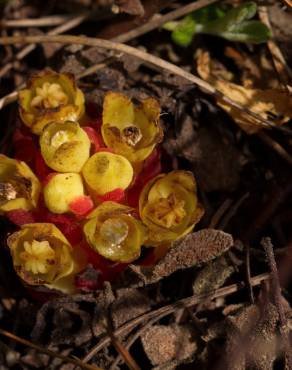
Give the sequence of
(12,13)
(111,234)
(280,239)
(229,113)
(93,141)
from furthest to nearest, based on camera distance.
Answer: (12,13)
(229,113)
(280,239)
(93,141)
(111,234)

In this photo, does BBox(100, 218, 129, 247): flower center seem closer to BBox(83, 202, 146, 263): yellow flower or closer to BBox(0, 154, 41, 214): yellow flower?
BBox(83, 202, 146, 263): yellow flower

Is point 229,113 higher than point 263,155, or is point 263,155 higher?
point 229,113

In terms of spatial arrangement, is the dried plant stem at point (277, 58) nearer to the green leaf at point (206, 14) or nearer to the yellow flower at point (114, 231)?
the green leaf at point (206, 14)

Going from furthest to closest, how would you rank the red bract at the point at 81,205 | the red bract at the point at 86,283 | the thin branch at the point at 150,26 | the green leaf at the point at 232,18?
the thin branch at the point at 150,26, the green leaf at the point at 232,18, the red bract at the point at 86,283, the red bract at the point at 81,205

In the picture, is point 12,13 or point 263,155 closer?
point 263,155

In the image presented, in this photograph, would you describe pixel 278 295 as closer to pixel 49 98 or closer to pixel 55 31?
pixel 49 98

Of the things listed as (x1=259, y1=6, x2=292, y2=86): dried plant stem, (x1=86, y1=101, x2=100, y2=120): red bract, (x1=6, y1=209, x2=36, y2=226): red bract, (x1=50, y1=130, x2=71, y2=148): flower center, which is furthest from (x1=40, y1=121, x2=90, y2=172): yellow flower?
(x1=259, y1=6, x2=292, y2=86): dried plant stem

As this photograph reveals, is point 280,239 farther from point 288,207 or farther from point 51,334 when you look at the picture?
point 51,334

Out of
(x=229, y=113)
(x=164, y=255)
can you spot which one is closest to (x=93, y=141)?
(x=164, y=255)

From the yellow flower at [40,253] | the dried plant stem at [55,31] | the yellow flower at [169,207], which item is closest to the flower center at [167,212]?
the yellow flower at [169,207]
